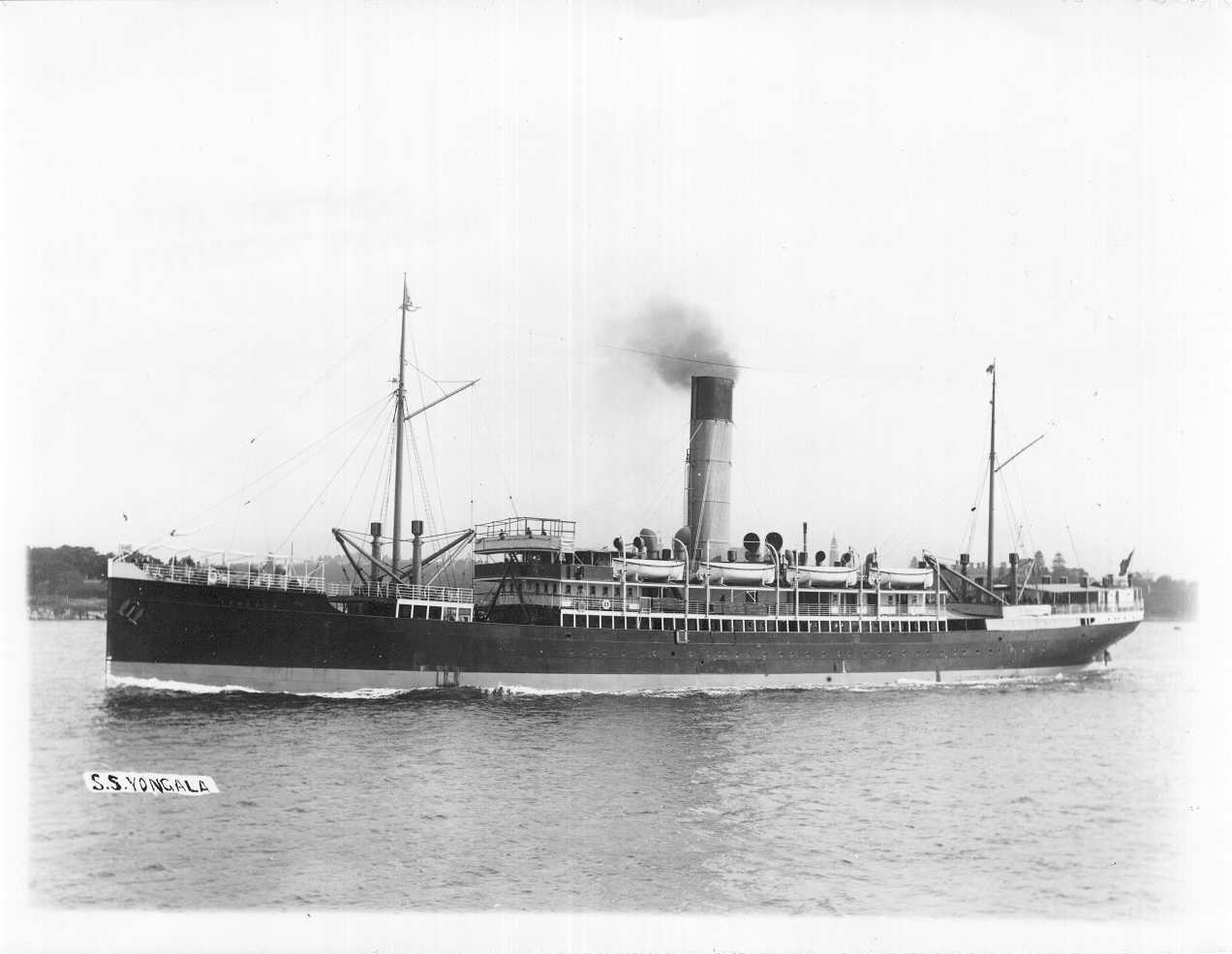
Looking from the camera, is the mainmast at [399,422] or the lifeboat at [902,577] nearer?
the mainmast at [399,422]

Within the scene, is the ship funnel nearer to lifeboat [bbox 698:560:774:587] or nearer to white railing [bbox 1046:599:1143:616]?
lifeboat [bbox 698:560:774:587]

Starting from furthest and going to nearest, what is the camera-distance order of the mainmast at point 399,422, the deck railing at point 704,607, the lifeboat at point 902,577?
the lifeboat at point 902,577 → the deck railing at point 704,607 → the mainmast at point 399,422

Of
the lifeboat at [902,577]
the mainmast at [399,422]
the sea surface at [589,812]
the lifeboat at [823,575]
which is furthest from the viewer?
the lifeboat at [902,577]

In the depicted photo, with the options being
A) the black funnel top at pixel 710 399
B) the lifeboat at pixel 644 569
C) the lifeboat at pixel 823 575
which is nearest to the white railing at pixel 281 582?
the lifeboat at pixel 644 569

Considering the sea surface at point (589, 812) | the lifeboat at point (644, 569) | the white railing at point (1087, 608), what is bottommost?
the sea surface at point (589, 812)

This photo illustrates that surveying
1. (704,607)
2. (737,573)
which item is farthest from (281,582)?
(737,573)

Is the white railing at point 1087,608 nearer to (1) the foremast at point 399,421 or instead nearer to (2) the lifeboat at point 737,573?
(2) the lifeboat at point 737,573

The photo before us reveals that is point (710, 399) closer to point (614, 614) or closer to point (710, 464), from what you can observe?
point (710, 464)

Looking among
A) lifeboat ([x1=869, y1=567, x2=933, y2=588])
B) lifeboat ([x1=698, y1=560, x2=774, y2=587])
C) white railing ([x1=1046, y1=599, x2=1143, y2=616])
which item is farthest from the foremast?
white railing ([x1=1046, y1=599, x2=1143, y2=616])

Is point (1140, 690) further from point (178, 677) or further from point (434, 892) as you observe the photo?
point (178, 677)
